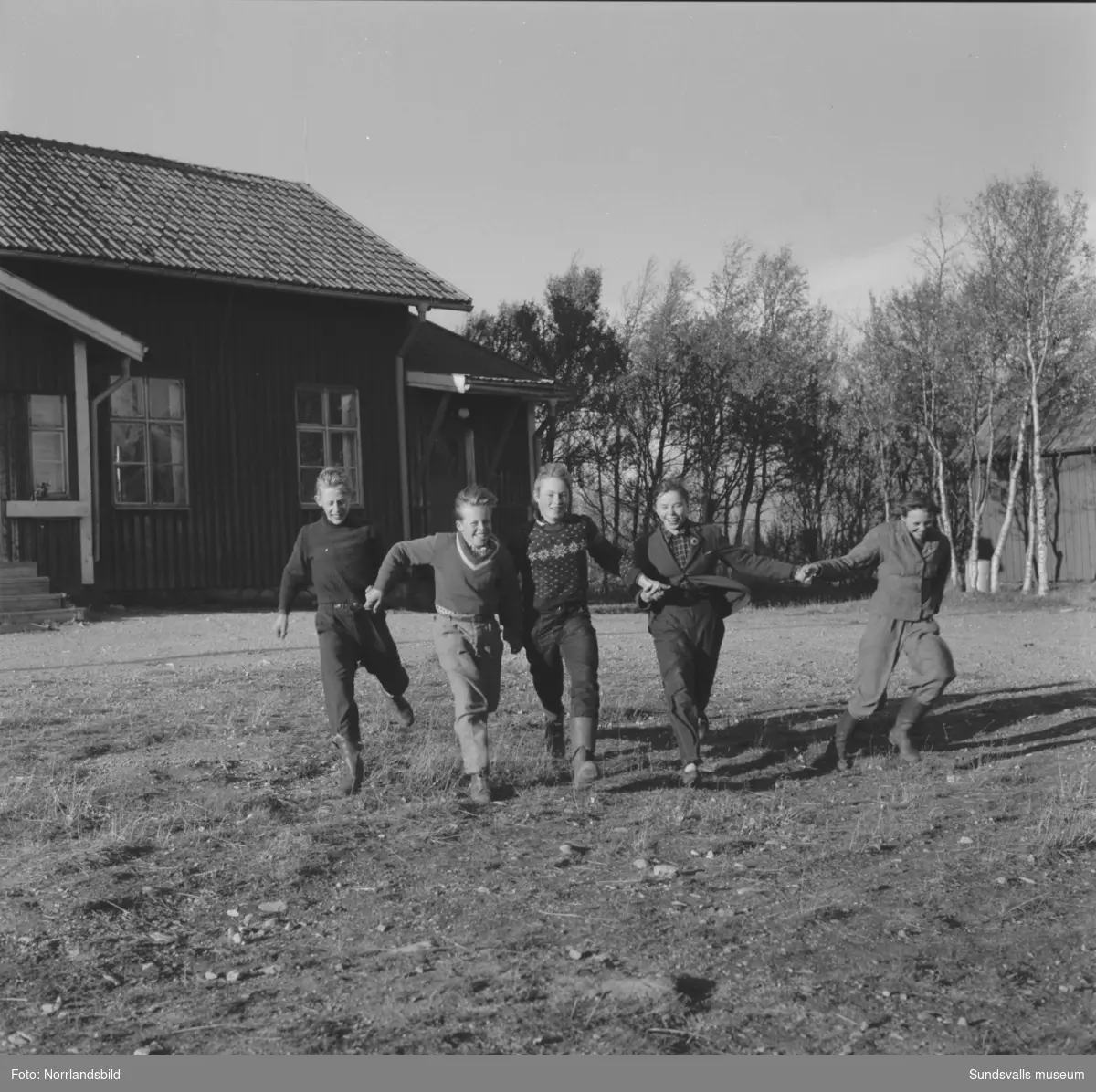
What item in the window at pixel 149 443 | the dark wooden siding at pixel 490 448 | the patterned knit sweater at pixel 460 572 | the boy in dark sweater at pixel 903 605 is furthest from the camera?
the dark wooden siding at pixel 490 448

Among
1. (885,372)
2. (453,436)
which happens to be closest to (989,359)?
(885,372)

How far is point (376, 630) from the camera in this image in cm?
781

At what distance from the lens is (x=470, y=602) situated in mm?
7344

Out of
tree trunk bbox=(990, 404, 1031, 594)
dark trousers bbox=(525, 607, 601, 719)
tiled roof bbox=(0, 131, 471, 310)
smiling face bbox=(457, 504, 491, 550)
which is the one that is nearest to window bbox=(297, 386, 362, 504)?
tiled roof bbox=(0, 131, 471, 310)

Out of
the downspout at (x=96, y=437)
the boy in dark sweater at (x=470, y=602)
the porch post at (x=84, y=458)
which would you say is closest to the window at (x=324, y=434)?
the downspout at (x=96, y=437)

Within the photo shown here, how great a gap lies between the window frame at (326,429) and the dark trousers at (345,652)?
41.5 ft

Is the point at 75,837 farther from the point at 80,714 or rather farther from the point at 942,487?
the point at 942,487

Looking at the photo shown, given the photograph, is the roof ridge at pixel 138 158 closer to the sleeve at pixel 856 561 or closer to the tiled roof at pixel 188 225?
the tiled roof at pixel 188 225

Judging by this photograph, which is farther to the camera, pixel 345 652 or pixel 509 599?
pixel 345 652

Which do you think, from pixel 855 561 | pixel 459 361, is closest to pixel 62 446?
pixel 459 361

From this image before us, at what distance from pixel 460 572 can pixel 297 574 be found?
1.04 metres

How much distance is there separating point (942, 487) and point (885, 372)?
2753 millimetres

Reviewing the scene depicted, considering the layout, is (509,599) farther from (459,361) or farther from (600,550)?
(459,361)

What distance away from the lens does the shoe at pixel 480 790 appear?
23.2 feet
